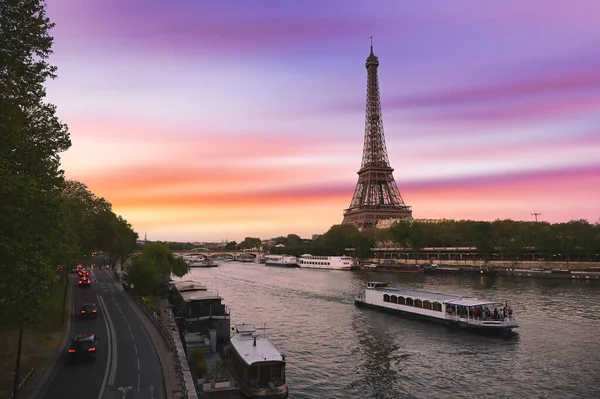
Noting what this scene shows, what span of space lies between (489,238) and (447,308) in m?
92.3

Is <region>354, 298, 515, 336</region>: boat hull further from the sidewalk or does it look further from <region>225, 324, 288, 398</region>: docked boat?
the sidewalk

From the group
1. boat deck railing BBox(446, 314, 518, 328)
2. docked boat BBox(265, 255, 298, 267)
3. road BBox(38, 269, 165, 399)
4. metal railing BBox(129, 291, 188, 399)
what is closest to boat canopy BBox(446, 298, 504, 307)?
boat deck railing BBox(446, 314, 518, 328)

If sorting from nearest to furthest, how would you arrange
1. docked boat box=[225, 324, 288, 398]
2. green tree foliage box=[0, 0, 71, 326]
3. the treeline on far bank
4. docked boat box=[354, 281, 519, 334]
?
green tree foliage box=[0, 0, 71, 326], docked boat box=[225, 324, 288, 398], docked boat box=[354, 281, 519, 334], the treeline on far bank

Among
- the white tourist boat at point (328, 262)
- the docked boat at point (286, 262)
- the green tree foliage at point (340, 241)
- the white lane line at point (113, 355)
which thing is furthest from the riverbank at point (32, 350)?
the green tree foliage at point (340, 241)

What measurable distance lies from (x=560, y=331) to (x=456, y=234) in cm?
11144

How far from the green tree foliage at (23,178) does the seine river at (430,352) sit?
19.0m

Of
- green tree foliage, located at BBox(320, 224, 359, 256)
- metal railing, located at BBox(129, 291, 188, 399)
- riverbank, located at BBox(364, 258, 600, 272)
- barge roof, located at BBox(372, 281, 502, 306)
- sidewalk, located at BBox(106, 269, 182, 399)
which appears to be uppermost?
green tree foliage, located at BBox(320, 224, 359, 256)

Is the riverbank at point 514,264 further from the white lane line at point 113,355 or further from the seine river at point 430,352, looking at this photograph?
the white lane line at point 113,355

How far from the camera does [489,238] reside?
13588 cm

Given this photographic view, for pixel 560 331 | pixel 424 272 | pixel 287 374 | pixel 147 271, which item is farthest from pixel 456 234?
pixel 287 374

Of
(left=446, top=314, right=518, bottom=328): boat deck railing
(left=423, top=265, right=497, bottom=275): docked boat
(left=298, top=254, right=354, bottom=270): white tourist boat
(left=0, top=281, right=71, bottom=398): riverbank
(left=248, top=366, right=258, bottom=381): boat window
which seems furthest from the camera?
(left=298, top=254, right=354, bottom=270): white tourist boat

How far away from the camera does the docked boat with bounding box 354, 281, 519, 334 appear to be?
156ft

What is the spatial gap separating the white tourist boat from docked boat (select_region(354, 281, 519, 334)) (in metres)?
85.4

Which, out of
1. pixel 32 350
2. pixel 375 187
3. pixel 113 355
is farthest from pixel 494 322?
pixel 375 187
